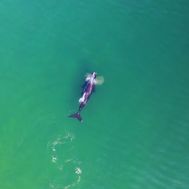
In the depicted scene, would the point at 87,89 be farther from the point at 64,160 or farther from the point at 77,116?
the point at 64,160

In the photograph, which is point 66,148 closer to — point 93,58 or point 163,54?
point 93,58

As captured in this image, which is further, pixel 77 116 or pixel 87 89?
pixel 87 89

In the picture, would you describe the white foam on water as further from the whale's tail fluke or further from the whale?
the whale

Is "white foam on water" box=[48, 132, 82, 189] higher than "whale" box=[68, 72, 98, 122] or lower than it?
lower

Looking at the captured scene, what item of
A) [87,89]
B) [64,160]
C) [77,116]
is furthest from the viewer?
[87,89]

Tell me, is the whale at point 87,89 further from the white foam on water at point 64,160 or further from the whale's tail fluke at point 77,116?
the white foam on water at point 64,160

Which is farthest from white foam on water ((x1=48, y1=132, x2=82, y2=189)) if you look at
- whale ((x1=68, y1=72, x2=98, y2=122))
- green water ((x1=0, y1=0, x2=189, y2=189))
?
whale ((x1=68, y1=72, x2=98, y2=122))

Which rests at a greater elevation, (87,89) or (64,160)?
(87,89)

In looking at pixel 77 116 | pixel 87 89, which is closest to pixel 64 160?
pixel 77 116

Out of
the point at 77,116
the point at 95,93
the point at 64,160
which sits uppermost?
the point at 95,93
